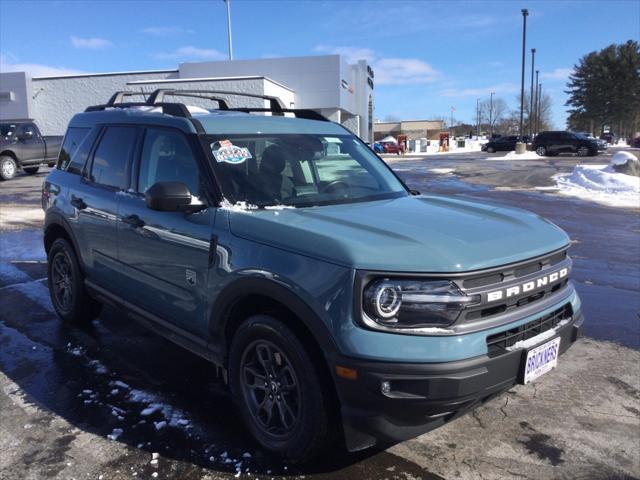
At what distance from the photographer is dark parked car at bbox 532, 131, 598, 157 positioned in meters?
39.4

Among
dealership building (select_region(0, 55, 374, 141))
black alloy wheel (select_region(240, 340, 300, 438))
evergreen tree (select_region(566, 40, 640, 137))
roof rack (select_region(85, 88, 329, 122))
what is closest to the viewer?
black alloy wheel (select_region(240, 340, 300, 438))

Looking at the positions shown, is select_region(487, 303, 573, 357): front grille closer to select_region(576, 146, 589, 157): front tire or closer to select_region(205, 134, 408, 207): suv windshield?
select_region(205, 134, 408, 207): suv windshield

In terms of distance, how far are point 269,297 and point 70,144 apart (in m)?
3.41

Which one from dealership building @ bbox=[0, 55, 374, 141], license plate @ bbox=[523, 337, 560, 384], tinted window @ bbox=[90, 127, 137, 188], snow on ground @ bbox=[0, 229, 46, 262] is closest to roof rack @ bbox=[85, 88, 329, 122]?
tinted window @ bbox=[90, 127, 137, 188]

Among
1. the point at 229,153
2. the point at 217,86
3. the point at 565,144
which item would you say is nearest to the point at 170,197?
the point at 229,153

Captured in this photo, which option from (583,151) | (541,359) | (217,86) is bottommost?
(541,359)

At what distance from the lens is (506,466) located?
304 centimetres

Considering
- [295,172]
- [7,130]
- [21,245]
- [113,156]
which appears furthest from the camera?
[7,130]

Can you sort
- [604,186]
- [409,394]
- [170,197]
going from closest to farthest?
[409,394] < [170,197] < [604,186]

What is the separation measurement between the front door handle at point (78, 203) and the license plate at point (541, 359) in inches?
144

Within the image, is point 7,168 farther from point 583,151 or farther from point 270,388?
point 583,151

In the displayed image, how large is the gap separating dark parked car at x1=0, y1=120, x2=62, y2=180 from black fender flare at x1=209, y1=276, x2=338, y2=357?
2014cm

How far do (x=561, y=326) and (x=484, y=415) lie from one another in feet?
2.95

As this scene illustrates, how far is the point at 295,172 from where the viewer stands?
3789 mm
